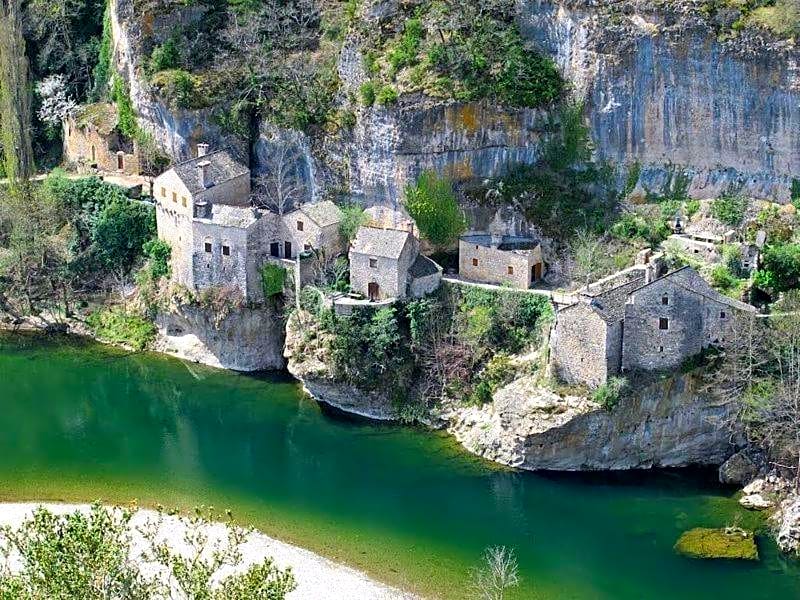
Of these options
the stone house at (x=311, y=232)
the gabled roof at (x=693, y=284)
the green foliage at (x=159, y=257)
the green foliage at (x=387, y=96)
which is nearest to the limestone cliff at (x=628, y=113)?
the green foliage at (x=387, y=96)

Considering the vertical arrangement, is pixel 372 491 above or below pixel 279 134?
below

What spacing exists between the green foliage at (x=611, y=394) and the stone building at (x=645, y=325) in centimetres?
34

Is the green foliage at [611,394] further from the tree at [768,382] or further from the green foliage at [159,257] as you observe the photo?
the green foliage at [159,257]

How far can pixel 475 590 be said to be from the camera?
3688 cm

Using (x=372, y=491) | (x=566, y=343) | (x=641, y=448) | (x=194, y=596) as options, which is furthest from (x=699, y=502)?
(x=194, y=596)

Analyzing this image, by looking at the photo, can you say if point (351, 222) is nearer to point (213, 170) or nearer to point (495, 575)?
point (213, 170)

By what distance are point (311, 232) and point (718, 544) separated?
661 inches

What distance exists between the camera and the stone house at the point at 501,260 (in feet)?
154

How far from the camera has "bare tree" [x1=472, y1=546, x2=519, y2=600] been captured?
3638 cm

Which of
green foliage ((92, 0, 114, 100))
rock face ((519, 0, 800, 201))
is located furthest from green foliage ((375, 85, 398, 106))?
green foliage ((92, 0, 114, 100))

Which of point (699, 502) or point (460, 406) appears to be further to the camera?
point (460, 406)

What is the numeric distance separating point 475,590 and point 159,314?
1937 centimetres

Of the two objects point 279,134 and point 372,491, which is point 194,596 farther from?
point 279,134

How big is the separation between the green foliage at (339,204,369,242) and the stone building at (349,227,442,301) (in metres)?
1.28
